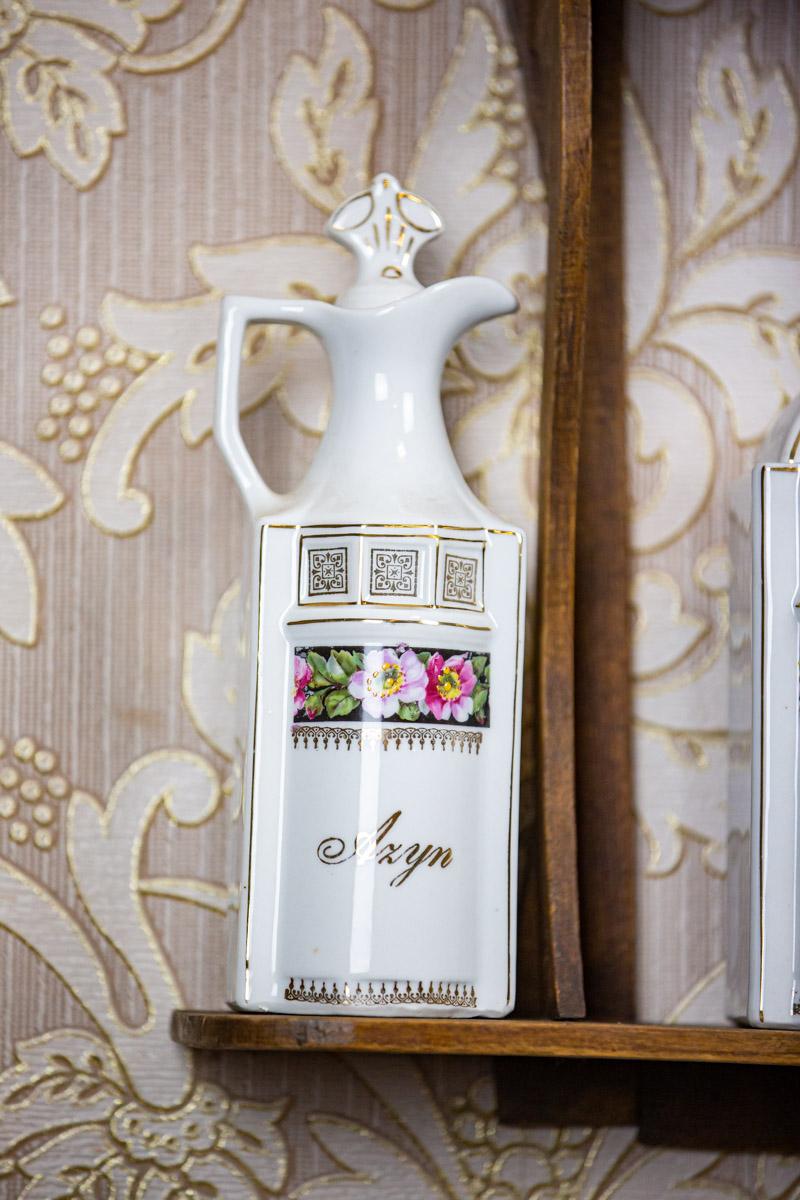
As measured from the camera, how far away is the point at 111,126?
0.76m

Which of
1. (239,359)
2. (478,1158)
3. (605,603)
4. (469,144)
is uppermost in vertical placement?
(469,144)

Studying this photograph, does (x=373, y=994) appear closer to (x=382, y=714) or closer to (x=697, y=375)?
(x=382, y=714)

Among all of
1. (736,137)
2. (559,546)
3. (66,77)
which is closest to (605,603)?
(559,546)

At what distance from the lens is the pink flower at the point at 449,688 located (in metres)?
0.62

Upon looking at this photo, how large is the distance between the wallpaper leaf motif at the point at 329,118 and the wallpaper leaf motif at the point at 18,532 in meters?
0.20

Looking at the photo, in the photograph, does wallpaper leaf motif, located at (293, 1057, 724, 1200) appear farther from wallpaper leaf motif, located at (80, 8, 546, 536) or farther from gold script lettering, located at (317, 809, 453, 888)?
wallpaper leaf motif, located at (80, 8, 546, 536)

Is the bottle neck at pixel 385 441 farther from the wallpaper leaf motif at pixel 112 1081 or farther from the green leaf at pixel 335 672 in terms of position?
the wallpaper leaf motif at pixel 112 1081

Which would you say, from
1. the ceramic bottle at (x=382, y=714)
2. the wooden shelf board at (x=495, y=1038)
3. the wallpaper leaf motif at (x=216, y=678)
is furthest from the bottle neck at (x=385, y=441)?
the wooden shelf board at (x=495, y=1038)

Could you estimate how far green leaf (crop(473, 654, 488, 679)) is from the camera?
2.09 ft

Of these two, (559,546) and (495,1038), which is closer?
(495,1038)

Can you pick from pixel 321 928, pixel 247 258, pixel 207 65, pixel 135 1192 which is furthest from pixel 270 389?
pixel 135 1192

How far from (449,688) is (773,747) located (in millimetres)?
141

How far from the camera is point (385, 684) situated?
2.03ft

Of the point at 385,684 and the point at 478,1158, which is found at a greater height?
the point at 385,684
